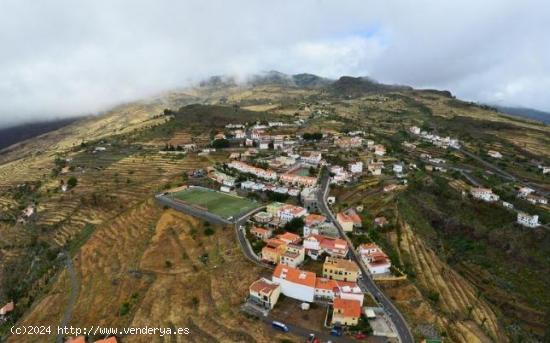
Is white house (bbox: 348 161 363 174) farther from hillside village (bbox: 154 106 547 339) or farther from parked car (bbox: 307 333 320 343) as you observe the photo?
parked car (bbox: 307 333 320 343)

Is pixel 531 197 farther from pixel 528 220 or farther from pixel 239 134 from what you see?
pixel 239 134

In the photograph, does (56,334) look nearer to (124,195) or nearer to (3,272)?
(3,272)

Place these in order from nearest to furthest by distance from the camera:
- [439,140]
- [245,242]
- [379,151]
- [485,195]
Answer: [245,242] → [485,195] → [379,151] → [439,140]

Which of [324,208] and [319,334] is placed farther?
[324,208]

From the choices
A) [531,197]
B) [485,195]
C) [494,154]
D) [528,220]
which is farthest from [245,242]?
[494,154]

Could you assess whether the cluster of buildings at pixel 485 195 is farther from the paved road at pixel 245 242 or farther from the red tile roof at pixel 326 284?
the red tile roof at pixel 326 284

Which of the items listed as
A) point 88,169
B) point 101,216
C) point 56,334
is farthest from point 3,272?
point 88,169
